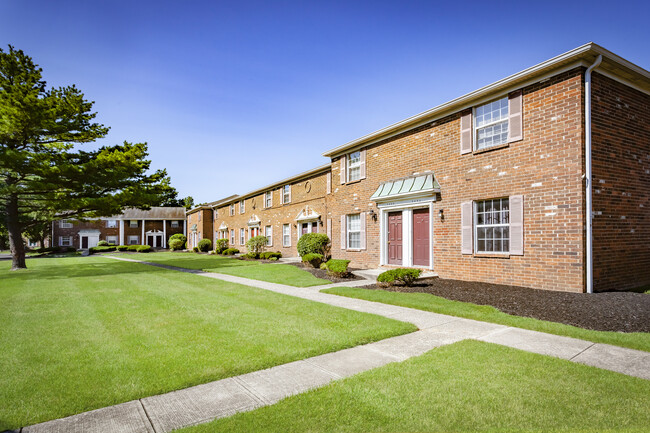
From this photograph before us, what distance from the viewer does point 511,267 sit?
9680mm

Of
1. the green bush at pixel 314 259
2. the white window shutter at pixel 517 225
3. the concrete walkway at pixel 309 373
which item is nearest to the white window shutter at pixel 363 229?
the green bush at pixel 314 259

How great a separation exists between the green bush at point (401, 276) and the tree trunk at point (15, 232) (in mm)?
18607

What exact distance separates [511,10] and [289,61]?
6.76m

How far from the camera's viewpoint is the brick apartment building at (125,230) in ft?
164

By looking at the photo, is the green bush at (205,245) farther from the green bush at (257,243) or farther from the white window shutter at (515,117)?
the white window shutter at (515,117)

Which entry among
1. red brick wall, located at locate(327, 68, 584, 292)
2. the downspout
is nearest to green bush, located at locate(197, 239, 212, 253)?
red brick wall, located at locate(327, 68, 584, 292)

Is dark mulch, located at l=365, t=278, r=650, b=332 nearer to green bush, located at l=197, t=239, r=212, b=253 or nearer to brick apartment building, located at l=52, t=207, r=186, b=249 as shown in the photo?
green bush, located at l=197, t=239, r=212, b=253

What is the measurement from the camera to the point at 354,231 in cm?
1608

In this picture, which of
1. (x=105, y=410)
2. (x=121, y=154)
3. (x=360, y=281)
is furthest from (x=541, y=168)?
(x=121, y=154)

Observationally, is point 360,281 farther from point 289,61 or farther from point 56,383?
point 56,383

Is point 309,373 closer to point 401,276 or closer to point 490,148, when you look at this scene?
point 401,276

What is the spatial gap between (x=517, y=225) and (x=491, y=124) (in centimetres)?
316

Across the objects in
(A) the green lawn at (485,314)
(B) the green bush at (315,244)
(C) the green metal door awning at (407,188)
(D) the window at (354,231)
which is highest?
(C) the green metal door awning at (407,188)

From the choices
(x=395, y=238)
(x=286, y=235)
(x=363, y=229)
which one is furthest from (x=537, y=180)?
(x=286, y=235)
